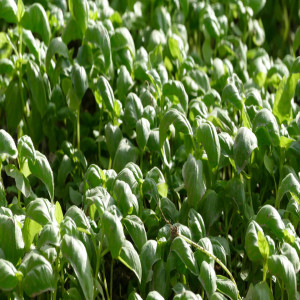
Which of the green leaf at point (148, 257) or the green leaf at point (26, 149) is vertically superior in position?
the green leaf at point (26, 149)

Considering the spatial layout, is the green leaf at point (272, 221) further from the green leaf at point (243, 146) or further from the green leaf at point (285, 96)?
the green leaf at point (285, 96)

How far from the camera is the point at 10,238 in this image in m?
1.19

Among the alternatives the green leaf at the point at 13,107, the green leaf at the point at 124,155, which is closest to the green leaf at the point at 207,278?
the green leaf at the point at 124,155

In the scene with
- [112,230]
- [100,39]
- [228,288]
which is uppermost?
[100,39]

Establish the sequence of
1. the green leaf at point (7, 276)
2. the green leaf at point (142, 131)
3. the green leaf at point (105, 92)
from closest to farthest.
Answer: the green leaf at point (7, 276) < the green leaf at point (142, 131) < the green leaf at point (105, 92)

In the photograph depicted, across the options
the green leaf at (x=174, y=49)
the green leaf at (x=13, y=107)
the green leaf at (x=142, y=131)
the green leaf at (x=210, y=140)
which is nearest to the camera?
the green leaf at (x=210, y=140)

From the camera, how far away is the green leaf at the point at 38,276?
3.65 ft

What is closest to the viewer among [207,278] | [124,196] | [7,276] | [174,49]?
[7,276]

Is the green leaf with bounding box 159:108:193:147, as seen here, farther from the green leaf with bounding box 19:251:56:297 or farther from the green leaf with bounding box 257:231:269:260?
the green leaf with bounding box 19:251:56:297

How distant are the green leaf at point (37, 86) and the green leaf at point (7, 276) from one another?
69 cm

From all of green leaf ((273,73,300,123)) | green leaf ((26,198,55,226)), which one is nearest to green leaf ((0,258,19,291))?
green leaf ((26,198,55,226))

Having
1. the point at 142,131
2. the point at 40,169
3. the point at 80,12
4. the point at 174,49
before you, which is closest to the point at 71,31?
the point at 80,12

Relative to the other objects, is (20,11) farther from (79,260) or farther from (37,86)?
(79,260)

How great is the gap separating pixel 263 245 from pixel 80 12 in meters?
0.83
